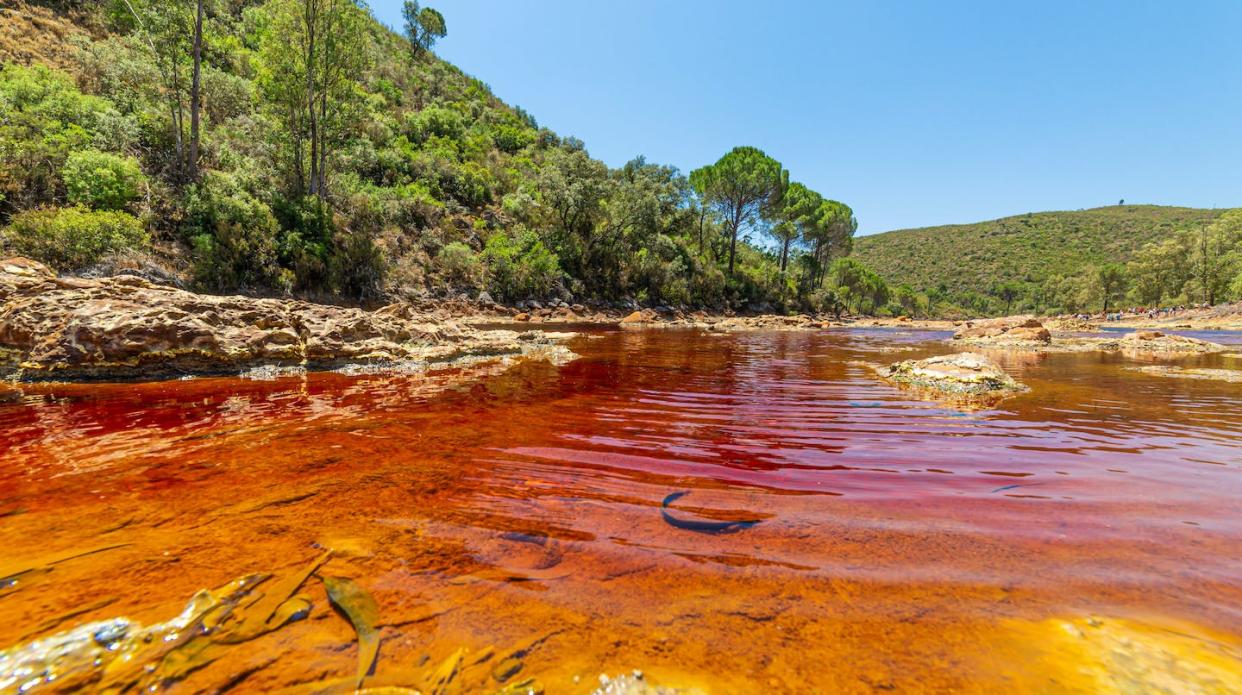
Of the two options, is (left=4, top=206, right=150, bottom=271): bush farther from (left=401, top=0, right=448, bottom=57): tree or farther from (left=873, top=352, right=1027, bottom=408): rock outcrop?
(left=401, top=0, right=448, bottom=57): tree

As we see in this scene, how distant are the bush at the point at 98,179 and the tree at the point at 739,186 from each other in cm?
4240

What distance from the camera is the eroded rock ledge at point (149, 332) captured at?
6082mm

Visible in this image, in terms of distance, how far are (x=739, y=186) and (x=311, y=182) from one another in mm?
38047

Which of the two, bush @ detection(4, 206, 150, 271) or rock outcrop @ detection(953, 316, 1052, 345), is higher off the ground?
bush @ detection(4, 206, 150, 271)

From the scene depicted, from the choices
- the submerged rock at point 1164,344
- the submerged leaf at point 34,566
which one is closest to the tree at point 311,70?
the submerged leaf at point 34,566

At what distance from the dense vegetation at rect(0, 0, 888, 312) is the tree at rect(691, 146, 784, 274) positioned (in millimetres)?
208

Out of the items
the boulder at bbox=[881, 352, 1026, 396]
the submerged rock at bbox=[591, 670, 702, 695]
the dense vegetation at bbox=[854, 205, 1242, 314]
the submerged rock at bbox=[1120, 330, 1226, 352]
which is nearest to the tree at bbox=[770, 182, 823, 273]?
the submerged rock at bbox=[1120, 330, 1226, 352]

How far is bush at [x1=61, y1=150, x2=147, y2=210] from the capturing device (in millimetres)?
13711

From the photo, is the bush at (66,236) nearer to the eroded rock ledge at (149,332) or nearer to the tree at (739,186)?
the eroded rock ledge at (149,332)

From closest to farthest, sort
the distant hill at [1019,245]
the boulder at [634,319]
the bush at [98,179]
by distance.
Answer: the bush at [98,179]
the boulder at [634,319]
the distant hill at [1019,245]

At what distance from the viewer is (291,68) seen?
20156mm

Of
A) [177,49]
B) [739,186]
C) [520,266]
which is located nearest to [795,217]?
[739,186]

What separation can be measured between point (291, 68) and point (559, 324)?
17.8m

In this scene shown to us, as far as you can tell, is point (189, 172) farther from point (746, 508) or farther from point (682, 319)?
point (682, 319)
